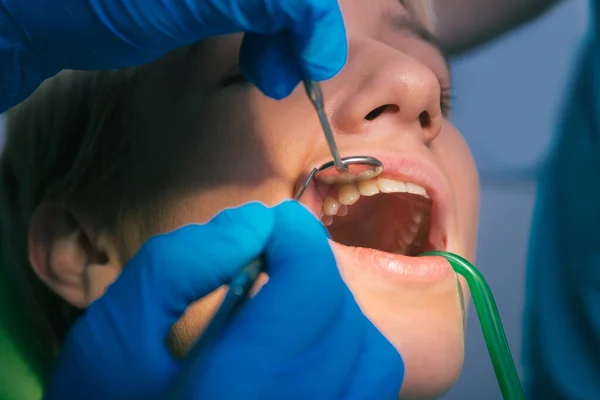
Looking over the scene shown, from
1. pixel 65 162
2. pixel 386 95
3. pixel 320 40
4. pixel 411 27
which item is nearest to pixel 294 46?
pixel 320 40

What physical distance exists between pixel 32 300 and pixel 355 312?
783mm

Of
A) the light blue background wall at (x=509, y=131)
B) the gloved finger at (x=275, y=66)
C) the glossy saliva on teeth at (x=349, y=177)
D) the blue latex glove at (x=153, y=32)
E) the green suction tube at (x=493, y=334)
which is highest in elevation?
the blue latex glove at (x=153, y=32)

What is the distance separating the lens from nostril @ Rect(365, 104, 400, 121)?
751 mm

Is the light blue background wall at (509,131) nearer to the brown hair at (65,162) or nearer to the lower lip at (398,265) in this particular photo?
the brown hair at (65,162)

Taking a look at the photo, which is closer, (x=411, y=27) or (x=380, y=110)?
(x=380, y=110)

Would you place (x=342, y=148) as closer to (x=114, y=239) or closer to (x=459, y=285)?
(x=459, y=285)

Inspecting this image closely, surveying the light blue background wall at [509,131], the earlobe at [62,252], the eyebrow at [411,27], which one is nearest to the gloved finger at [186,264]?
the earlobe at [62,252]

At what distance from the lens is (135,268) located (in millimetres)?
575

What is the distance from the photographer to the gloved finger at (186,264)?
555mm

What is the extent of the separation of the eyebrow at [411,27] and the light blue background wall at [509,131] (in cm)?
37

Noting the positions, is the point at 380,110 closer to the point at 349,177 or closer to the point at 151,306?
the point at 349,177

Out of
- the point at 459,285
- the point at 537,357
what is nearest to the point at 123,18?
the point at 459,285

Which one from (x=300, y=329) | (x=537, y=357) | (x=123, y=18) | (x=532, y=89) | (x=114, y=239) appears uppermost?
(x=123, y=18)

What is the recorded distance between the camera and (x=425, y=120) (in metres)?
0.80
